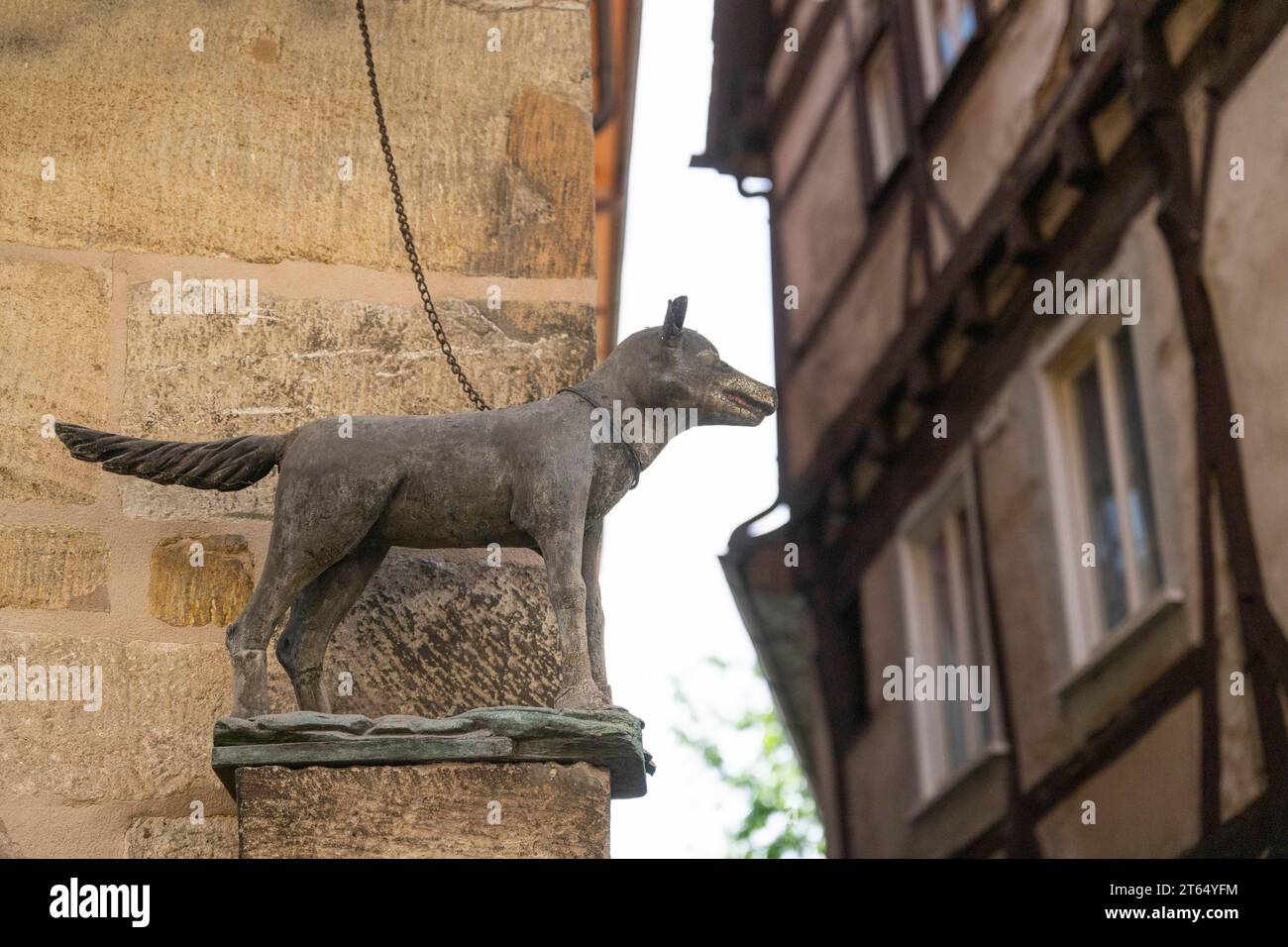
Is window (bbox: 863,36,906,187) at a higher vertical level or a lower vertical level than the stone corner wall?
higher

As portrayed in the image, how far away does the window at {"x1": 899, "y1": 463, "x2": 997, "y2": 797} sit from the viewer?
30.5 feet

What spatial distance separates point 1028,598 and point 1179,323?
1802 millimetres

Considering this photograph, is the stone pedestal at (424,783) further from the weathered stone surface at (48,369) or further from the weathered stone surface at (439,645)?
the weathered stone surface at (48,369)

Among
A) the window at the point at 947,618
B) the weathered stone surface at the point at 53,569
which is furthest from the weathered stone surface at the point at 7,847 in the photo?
the window at the point at 947,618

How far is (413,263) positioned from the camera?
10.5ft

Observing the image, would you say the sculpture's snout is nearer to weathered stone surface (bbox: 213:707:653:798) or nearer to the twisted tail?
weathered stone surface (bbox: 213:707:653:798)

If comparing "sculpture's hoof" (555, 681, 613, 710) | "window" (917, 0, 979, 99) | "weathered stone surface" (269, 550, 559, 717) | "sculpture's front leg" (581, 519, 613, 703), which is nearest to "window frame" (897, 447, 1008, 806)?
"window" (917, 0, 979, 99)

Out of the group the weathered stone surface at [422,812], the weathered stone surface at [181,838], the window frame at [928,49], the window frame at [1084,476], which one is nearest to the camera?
the weathered stone surface at [422,812]

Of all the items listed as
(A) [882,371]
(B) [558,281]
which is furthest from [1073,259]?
(B) [558,281]

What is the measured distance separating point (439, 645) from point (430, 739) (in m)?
0.48

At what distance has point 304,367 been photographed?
3.21 metres

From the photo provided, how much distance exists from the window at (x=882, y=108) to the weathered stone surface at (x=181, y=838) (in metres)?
8.48

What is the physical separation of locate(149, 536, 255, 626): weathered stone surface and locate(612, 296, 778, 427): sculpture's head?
2.38 feet

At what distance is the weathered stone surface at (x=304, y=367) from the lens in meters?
3.15
